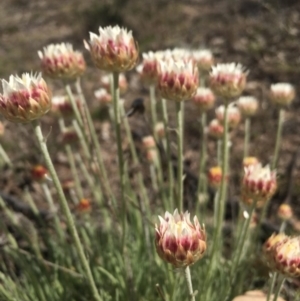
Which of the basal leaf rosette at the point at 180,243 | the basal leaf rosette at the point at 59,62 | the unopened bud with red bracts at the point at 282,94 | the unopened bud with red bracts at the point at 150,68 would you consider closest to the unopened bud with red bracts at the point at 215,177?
the unopened bud with red bracts at the point at 282,94

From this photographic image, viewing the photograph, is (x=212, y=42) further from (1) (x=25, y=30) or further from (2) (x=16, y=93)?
(2) (x=16, y=93)

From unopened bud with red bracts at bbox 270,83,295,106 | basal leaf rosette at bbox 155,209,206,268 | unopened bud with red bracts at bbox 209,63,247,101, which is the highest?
unopened bud with red bracts at bbox 209,63,247,101

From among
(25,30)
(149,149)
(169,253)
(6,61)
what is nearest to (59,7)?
(25,30)

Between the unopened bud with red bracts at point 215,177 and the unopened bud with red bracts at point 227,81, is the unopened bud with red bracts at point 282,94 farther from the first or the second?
the unopened bud with red bracts at point 227,81

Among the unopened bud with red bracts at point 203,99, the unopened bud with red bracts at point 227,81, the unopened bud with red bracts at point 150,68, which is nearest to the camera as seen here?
the unopened bud with red bracts at point 227,81

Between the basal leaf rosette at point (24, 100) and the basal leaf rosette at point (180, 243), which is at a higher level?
the basal leaf rosette at point (24, 100)

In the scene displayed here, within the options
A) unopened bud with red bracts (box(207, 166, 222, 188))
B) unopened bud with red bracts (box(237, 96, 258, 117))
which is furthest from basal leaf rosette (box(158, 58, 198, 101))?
unopened bud with red bracts (box(237, 96, 258, 117))

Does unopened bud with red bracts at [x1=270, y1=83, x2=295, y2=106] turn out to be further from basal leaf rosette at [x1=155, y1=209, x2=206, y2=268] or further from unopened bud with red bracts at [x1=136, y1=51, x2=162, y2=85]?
basal leaf rosette at [x1=155, y1=209, x2=206, y2=268]
